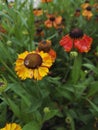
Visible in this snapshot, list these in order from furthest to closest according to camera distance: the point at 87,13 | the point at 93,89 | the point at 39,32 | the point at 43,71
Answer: the point at 87,13 < the point at 39,32 < the point at 93,89 < the point at 43,71

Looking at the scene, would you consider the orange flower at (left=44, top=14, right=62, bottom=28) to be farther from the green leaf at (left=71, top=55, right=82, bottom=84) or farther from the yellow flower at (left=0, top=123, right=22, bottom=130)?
the yellow flower at (left=0, top=123, right=22, bottom=130)

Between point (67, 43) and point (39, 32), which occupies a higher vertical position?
point (67, 43)

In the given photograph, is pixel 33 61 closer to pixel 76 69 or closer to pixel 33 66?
pixel 33 66

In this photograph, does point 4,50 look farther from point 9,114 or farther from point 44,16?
point 44,16

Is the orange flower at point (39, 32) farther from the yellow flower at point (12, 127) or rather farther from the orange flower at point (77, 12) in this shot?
the yellow flower at point (12, 127)

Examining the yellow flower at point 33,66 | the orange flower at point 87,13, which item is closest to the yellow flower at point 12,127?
the yellow flower at point 33,66

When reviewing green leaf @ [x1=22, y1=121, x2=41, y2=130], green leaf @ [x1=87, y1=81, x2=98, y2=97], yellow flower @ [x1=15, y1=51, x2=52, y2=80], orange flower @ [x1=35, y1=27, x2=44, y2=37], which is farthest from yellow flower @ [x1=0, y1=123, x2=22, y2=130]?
orange flower @ [x1=35, y1=27, x2=44, y2=37]

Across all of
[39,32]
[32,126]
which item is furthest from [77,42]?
[39,32]
